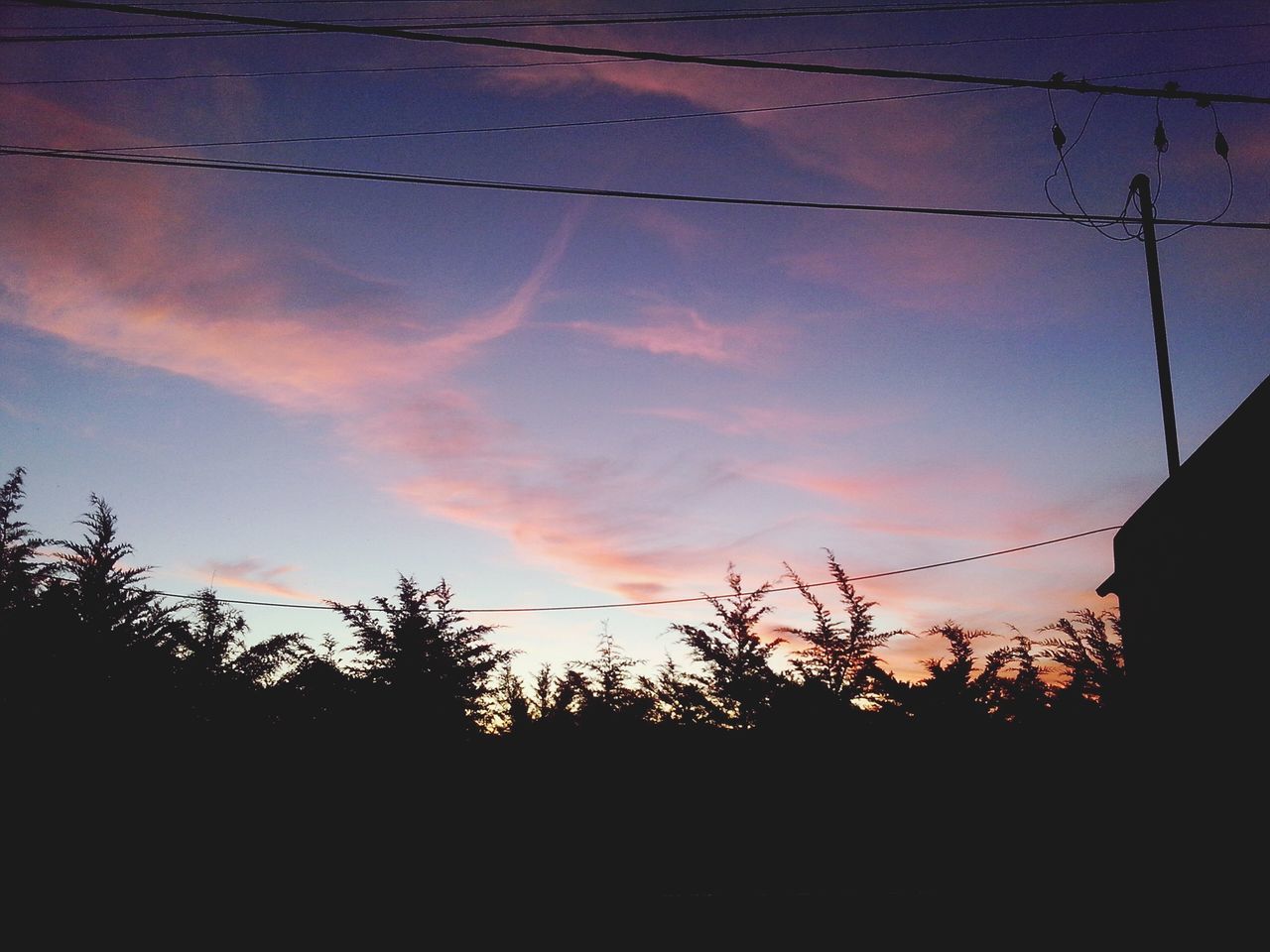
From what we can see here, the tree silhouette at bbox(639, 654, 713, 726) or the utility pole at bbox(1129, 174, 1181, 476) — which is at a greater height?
the utility pole at bbox(1129, 174, 1181, 476)

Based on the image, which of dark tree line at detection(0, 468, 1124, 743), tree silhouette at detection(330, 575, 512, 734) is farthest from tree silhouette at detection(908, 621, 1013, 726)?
tree silhouette at detection(330, 575, 512, 734)

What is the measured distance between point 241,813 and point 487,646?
7.45 m

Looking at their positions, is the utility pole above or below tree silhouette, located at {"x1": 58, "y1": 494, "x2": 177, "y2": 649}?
above

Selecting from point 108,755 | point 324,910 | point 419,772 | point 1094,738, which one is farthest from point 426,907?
point 1094,738

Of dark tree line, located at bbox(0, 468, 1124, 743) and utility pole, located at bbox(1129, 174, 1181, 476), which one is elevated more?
utility pole, located at bbox(1129, 174, 1181, 476)

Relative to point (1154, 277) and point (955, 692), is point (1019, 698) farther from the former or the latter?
point (1154, 277)

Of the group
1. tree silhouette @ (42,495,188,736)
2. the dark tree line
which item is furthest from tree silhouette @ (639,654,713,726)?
tree silhouette @ (42,495,188,736)

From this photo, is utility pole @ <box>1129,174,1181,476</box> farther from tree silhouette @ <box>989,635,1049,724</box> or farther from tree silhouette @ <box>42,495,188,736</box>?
tree silhouette @ <box>42,495,188,736</box>

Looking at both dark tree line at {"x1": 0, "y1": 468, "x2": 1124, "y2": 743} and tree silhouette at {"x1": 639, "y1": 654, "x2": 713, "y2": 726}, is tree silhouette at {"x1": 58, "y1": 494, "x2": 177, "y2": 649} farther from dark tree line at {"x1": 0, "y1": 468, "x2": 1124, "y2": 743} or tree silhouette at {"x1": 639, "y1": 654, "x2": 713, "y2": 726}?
tree silhouette at {"x1": 639, "y1": 654, "x2": 713, "y2": 726}

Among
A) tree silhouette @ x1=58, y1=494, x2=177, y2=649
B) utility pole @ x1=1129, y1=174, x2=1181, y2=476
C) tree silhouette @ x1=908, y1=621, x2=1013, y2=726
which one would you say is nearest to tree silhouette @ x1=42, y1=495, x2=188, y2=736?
tree silhouette @ x1=58, y1=494, x2=177, y2=649

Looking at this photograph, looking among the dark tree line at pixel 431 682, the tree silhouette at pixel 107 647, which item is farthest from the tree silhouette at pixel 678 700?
the tree silhouette at pixel 107 647

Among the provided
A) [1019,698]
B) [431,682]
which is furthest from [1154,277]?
[431,682]

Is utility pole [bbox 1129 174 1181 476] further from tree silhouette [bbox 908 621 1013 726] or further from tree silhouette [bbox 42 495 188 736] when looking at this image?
tree silhouette [bbox 42 495 188 736]

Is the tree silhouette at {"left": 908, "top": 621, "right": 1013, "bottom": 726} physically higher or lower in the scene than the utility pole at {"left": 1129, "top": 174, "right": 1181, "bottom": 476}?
lower
